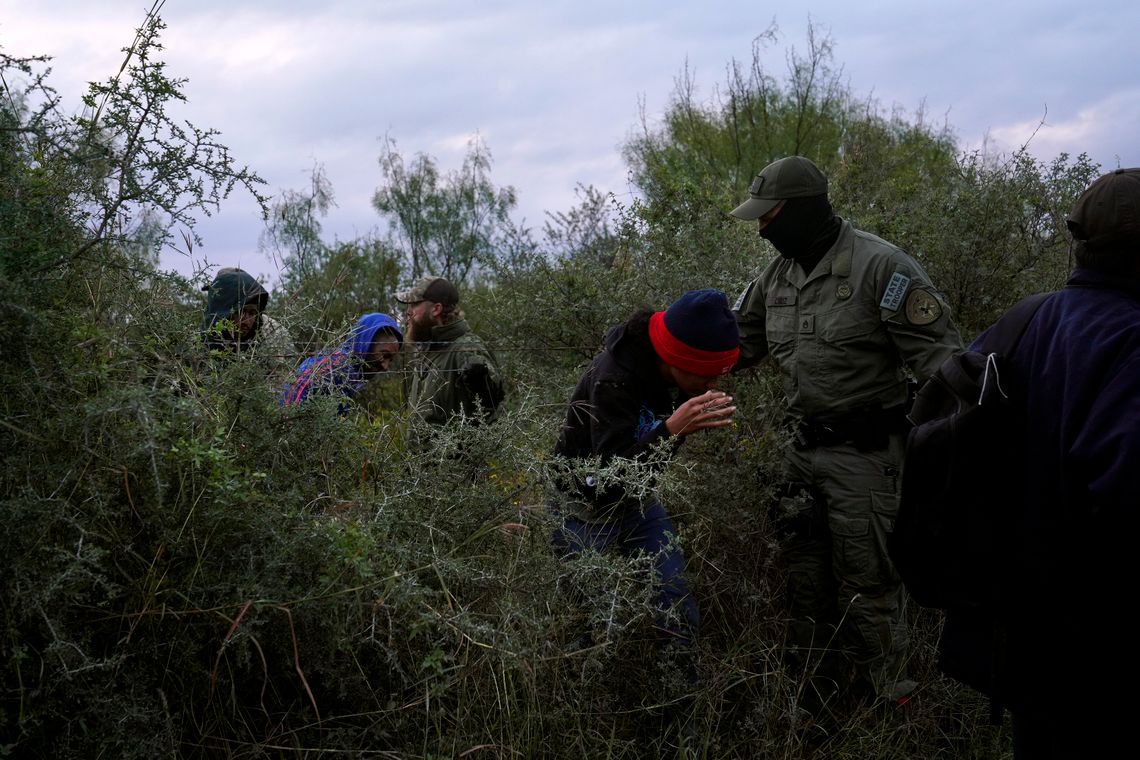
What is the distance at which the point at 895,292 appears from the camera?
3.84 m

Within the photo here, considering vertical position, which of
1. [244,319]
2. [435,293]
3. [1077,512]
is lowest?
[1077,512]

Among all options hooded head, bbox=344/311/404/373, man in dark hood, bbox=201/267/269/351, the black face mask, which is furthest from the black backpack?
hooded head, bbox=344/311/404/373

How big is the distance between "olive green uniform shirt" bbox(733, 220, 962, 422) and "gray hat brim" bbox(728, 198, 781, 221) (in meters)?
0.27

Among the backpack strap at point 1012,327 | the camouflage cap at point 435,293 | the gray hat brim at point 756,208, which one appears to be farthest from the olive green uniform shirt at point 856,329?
the camouflage cap at point 435,293

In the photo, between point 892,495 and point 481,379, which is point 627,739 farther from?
point 481,379

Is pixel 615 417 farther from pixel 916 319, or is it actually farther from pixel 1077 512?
pixel 1077 512

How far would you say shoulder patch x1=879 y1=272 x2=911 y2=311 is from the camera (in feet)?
12.5

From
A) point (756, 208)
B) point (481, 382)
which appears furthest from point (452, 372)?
point (756, 208)

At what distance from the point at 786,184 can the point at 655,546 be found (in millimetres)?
1521

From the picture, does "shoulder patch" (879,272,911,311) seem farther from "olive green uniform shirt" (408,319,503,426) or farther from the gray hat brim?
"olive green uniform shirt" (408,319,503,426)

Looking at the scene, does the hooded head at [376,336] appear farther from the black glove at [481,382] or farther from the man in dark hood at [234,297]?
the man in dark hood at [234,297]

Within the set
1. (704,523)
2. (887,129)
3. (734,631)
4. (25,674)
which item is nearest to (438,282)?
(704,523)

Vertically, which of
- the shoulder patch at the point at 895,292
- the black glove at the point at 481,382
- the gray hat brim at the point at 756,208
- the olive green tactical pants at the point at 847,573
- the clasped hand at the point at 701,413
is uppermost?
the gray hat brim at the point at 756,208

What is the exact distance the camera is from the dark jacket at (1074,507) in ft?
6.95
